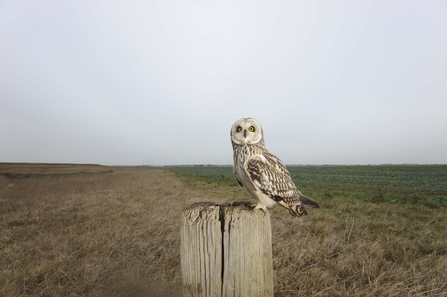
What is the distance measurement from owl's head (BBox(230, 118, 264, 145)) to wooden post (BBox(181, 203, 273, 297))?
132 centimetres

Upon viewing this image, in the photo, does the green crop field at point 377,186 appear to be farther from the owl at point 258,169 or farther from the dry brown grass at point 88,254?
the owl at point 258,169

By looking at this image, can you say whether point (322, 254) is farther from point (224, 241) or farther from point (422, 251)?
point (224, 241)

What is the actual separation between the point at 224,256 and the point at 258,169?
1.25 m

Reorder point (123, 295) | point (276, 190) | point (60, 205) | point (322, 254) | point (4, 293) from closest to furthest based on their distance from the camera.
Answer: point (276, 190) < point (123, 295) < point (4, 293) < point (322, 254) < point (60, 205)

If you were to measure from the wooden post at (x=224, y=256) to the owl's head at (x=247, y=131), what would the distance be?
4.33ft

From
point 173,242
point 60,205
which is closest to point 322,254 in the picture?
point 173,242

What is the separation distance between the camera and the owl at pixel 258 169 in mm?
2447

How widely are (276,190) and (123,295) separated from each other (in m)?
2.62

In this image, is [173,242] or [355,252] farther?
[173,242]

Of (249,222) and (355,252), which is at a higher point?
(249,222)

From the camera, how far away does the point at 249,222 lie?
1.39 m

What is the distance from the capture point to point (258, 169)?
2.45m

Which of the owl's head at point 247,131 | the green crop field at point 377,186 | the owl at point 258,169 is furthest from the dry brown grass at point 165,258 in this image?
the green crop field at point 377,186

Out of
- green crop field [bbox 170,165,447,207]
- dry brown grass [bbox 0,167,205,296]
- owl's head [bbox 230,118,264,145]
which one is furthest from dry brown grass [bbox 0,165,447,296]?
green crop field [bbox 170,165,447,207]
